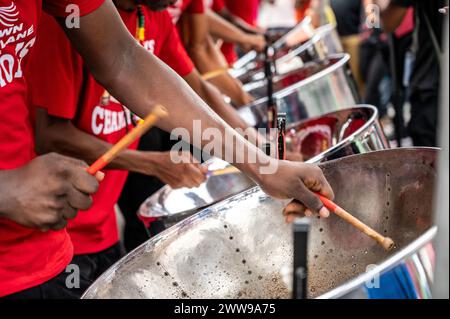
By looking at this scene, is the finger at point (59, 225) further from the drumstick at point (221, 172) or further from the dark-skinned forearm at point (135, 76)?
the drumstick at point (221, 172)

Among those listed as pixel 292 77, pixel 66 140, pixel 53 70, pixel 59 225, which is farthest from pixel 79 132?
pixel 292 77

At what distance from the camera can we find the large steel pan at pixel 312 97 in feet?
7.04

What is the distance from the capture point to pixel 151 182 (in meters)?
2.26

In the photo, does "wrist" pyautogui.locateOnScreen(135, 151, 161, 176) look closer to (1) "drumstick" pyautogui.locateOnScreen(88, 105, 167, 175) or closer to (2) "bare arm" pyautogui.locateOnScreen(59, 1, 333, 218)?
(2) "bare arm" pyautogui.locateOnScreen(59, 1, 333, 218)

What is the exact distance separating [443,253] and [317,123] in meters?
1.24

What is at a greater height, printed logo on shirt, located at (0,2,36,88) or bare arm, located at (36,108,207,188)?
printed logo on shirt, located at (0,2,36,88)

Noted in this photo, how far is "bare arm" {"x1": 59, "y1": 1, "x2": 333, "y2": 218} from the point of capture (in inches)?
46.0

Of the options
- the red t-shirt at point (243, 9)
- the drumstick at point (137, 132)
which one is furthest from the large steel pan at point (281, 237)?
the red t-shirt at point (243, 9)

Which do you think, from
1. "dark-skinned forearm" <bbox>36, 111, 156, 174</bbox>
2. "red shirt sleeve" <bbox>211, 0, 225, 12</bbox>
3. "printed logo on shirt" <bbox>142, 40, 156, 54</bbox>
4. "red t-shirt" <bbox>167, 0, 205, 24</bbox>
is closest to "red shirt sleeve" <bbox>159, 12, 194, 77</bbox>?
"printed logo on shirt" <bbox>142, 40, 156, 54</bbox>

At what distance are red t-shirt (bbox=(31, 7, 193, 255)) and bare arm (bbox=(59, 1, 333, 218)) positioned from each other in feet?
0.77

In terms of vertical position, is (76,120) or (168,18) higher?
(168,18)

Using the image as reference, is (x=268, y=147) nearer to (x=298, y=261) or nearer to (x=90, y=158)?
(x=90, y=158)
